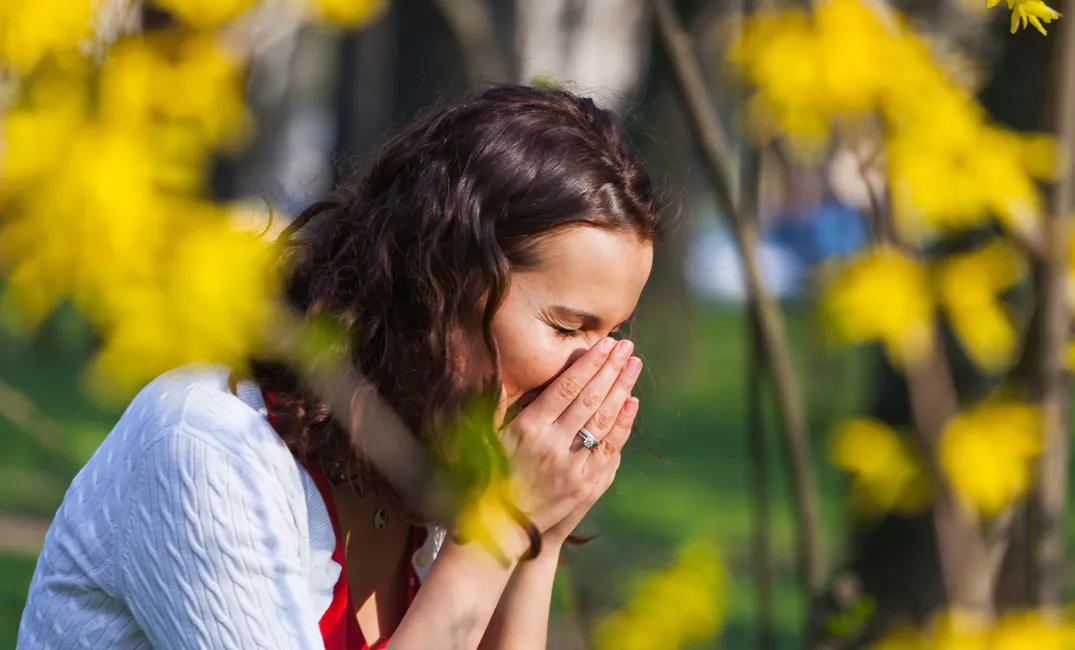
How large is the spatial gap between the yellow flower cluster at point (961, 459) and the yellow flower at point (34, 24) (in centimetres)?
173

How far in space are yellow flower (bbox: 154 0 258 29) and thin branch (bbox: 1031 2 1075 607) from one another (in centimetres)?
152

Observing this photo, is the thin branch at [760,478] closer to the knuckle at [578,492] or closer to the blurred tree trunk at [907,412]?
the blurred tree trunk at [907,412]

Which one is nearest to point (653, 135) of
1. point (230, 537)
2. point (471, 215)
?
point (471, 215)

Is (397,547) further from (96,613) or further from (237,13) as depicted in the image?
(237,13)

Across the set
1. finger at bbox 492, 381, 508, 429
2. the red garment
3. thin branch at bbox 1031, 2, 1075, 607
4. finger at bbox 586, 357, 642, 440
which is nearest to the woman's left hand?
finger at bbox 586, 357, 642, 440

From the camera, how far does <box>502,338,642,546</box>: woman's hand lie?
1642 mm

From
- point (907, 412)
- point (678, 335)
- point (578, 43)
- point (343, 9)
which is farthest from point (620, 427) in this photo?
point (678, 335)

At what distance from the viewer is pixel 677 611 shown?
250 centimetres

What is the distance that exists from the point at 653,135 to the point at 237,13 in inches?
31.9

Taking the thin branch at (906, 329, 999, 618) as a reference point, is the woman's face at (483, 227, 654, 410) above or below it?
above

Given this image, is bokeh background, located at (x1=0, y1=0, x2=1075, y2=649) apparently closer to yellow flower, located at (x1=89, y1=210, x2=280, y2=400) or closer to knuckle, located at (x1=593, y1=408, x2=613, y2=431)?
yellow flower, located at (x1=89, y1=210, x2=280, y2=400)

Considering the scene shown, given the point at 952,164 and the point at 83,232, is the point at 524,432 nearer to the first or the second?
the point at 83,232

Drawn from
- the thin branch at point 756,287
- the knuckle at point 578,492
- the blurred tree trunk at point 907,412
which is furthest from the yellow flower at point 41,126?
the blurred tree trunk at point 907,412

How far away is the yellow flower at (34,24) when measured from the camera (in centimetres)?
137
